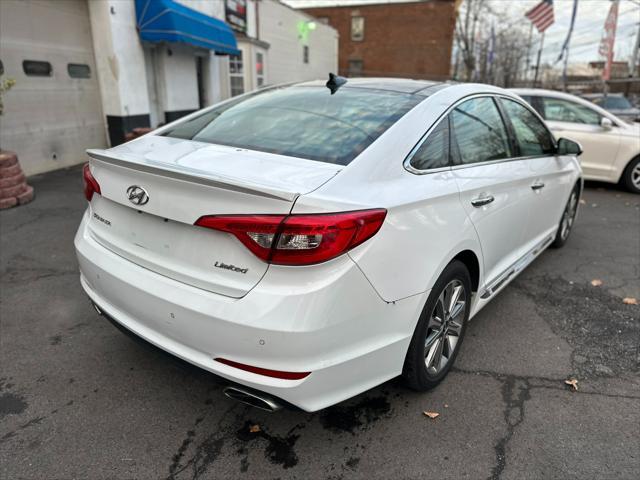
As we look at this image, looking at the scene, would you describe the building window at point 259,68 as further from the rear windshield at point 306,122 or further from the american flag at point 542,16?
the rear windshield at point 306,122

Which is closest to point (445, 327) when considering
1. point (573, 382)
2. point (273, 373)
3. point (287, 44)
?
point (573, 382)

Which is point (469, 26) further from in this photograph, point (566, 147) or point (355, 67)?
point (566, 147)

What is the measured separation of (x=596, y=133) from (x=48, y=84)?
933 centimetres

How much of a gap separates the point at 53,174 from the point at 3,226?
317 cm

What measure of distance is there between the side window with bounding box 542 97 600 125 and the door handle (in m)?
6.53

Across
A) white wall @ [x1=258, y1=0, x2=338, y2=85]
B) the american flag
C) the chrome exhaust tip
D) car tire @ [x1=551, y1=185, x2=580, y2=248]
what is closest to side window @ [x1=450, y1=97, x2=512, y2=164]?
the chrome exhaust tip

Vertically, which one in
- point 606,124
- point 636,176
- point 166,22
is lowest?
point 636,176

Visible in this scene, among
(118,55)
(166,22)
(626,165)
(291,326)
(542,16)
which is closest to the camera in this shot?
(291,326)

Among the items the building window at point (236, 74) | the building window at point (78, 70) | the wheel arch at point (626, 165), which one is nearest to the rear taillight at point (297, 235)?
the wheel arch at point (626, 165)

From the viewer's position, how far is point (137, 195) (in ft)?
7.04

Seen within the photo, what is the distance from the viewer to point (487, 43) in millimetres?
38750

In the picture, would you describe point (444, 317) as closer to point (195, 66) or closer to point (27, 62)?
point (27, 62)

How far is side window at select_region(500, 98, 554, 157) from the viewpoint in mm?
3600

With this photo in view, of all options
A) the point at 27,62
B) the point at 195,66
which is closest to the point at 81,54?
the point at 27,62
